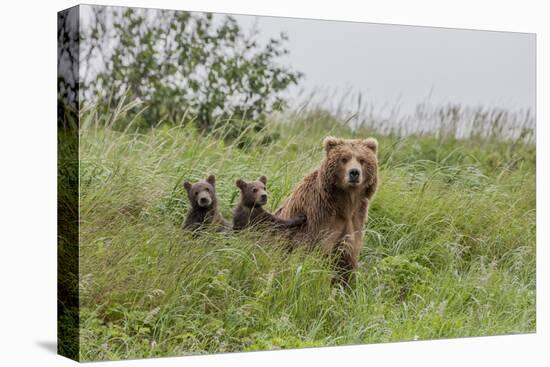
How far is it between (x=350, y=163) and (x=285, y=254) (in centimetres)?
83

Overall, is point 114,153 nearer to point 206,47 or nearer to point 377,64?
point 206,47

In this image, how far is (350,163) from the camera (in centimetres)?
757

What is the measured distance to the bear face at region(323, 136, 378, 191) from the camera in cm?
755

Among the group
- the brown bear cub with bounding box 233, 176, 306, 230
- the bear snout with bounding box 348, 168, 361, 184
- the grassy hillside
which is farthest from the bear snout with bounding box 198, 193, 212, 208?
the bear snout with bounding box 348, 168, 361, 184

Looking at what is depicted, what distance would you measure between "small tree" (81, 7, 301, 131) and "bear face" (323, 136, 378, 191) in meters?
0.54

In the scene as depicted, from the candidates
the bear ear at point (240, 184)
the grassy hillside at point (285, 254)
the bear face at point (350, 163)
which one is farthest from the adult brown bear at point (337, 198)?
the bear ear at point (240, 184)

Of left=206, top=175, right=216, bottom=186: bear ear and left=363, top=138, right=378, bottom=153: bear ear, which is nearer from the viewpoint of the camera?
left=206, top=175, right=216, bottom=186: bear ear

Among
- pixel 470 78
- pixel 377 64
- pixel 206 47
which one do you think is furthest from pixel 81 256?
pixel 470 78

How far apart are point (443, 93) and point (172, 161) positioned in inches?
92.9

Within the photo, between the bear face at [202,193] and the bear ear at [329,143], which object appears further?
the bear ear at [329,143]

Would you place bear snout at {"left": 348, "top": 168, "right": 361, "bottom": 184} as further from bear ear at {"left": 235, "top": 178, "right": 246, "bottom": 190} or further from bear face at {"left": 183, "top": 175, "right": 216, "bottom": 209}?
bear face at {"left": 183, "top": 175, "right": 216, "bottom": 209}

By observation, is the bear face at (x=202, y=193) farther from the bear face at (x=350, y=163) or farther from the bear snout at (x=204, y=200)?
the bear face at (x=350, y=163)

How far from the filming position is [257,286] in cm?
725

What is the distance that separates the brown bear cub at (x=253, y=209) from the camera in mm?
7367
